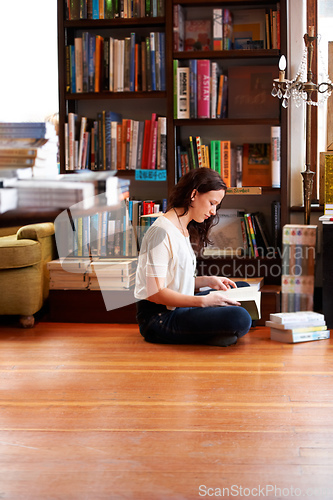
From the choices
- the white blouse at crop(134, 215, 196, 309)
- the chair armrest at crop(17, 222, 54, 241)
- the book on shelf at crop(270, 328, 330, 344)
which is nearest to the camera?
the white blouse at crop(134, 215, 196, 309)

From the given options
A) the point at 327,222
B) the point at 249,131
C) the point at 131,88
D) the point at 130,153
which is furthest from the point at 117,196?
the point at 327,222

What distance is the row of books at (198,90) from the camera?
11.6 feet

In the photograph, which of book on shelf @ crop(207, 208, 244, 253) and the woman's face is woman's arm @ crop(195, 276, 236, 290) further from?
book on shelf @ crop(207, 208, 244, 253)

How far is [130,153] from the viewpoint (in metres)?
3.66

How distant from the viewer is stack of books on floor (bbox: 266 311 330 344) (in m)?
3.03

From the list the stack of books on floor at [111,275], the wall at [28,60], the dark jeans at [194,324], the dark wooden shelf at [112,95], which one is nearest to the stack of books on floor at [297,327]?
the dark jeans at [194,324]

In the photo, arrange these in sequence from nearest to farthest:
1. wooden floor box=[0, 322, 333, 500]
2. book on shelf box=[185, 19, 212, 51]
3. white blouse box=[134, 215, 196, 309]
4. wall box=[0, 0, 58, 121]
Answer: wooden floor box=[0, 322, 333, 500], white blouse box=[134, 215, 196, 309], book on shelf box=[185, 19, 212, 51], wall box=[0, 0, 58, 121]

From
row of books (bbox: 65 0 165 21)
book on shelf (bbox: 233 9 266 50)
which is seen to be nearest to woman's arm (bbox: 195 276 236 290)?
book on shelf (bbox: 233 9 266 50)

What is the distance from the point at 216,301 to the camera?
9.06 feet

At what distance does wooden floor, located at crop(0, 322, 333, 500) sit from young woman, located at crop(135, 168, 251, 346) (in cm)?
10

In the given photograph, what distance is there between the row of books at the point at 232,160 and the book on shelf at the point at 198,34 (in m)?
0.54

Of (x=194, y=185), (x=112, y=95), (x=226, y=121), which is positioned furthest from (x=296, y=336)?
(x=112, y=95)

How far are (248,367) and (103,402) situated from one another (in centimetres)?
71

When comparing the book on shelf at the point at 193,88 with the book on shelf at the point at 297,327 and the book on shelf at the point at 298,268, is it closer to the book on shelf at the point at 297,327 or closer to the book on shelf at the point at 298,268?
the book on shelf at the point at 298,268
